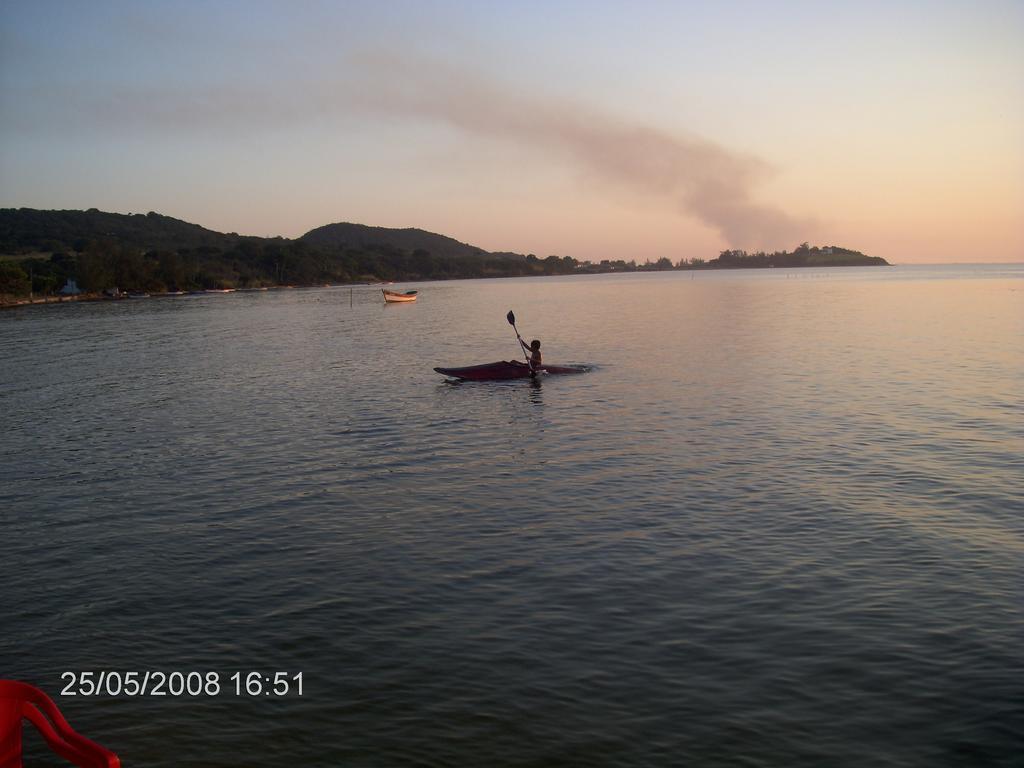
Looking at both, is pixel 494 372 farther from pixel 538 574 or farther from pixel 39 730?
pixel 39 730

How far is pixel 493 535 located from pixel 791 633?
6.07m

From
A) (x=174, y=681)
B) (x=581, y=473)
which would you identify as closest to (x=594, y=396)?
(x=581, y=473)

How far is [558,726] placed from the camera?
30.0 ft

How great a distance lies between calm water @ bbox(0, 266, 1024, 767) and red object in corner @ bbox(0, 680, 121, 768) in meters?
3.20

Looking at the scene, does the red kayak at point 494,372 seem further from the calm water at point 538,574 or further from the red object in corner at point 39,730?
the red object in corner at point 39,730

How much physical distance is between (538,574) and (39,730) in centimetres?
881

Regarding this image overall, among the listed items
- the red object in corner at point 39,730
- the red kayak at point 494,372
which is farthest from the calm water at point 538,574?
the red kayak at point 494,372

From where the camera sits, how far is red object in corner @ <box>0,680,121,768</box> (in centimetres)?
528

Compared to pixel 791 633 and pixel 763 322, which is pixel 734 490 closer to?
pixel 791 633

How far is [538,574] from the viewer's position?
13594 mm

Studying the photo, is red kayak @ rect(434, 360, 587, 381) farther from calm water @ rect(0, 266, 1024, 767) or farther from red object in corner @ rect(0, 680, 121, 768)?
red object in corner @ rect(0, 680, 121, 768)

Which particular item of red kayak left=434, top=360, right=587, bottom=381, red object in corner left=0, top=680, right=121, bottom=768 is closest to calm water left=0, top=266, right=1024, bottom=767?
red object in corner left=0, top=680, right=121, bottom=768

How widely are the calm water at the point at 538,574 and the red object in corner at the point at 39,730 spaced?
3203mm

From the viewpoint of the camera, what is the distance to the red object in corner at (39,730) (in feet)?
17.3
